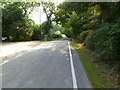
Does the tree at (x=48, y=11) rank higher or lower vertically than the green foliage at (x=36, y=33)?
higher

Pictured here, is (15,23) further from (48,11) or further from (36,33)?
(48,11)

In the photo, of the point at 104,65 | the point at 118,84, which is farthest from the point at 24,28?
the point at 118,84

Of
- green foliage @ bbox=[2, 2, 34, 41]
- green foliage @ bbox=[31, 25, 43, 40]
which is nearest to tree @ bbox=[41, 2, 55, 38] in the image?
green foliage @ bbox=[31, 25, 43, 40]

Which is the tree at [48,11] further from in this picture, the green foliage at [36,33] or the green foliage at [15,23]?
the green foliage at [15,23]

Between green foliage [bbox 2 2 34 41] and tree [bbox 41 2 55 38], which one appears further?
tree [bbox 41 2 55 38]

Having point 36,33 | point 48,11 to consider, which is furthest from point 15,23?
point 48,11

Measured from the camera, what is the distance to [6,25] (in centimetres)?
2752

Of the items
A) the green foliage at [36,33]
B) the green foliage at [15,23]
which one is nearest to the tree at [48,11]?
the green foliage at [36,33]

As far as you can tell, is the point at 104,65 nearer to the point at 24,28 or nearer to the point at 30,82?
the point at 30,82

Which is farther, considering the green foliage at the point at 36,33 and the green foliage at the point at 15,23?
the green foliage at the point at 36,33

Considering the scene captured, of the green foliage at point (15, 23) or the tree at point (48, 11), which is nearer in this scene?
the green foliage at point (15, 23)

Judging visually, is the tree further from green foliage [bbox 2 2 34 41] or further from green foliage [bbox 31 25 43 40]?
green foliage [bbox 2 2 34 41]

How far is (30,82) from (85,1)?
372 inches

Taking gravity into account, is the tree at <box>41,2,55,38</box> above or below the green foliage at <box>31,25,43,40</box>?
above
